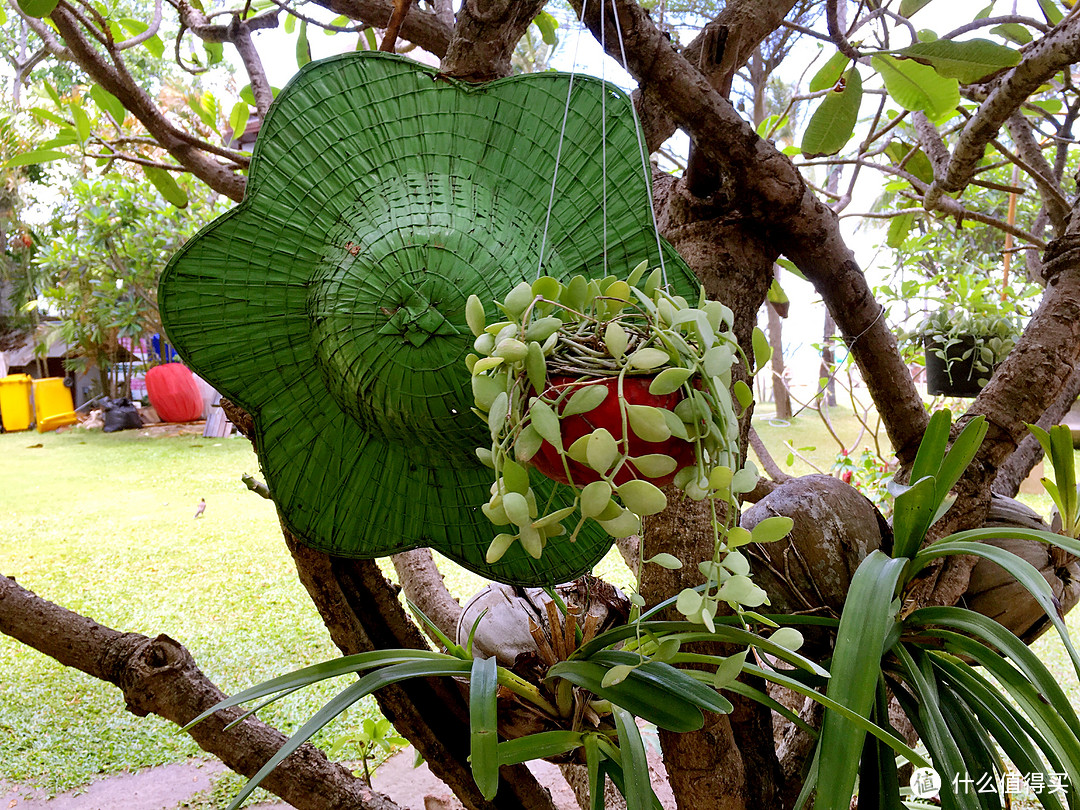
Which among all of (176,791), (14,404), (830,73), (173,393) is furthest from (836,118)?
(14,404)

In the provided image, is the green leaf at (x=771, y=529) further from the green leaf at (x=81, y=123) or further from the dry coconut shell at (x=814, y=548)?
the green leaf at (x=81, y=123)

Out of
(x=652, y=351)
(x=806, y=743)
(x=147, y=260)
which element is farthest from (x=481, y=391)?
(x=147, y=260)

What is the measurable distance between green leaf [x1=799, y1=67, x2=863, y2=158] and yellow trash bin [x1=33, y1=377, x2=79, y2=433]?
195 inches

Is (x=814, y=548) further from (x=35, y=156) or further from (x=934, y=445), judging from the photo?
(x=35, y=156)

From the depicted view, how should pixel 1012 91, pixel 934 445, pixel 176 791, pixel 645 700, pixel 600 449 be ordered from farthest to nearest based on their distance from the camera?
pixel 176 791, pixel 1012 91, pixel 934 445, pixel 645 700, pixel 600 449

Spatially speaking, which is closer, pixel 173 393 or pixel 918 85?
pixel 918 85

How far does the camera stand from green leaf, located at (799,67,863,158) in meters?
0.79

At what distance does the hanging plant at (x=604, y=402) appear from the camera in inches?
13.2

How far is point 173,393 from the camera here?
187 inches

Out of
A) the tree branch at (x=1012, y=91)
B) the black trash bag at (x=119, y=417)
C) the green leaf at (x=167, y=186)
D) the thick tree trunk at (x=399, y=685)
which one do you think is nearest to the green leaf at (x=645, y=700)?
the thick tree trunk at (x=399, y=685)

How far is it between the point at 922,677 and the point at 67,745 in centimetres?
172

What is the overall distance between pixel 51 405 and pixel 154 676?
4922 millimetres

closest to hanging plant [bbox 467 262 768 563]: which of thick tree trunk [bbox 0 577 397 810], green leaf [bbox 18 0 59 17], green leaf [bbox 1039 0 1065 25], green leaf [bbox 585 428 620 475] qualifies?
green leaf [bbox 585 428 620 475]

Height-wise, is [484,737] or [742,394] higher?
[742,394]
